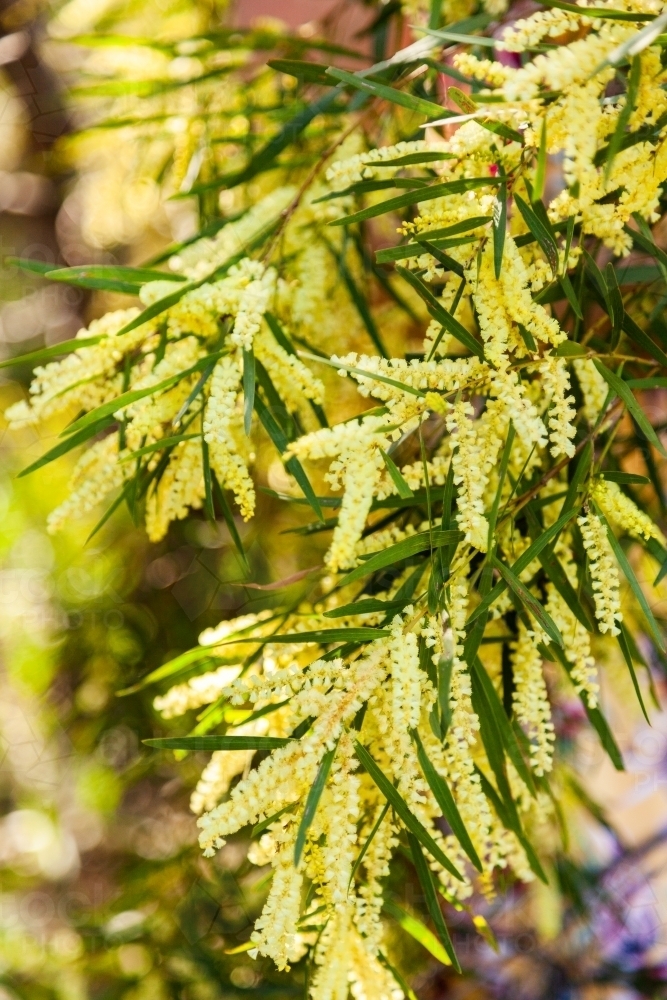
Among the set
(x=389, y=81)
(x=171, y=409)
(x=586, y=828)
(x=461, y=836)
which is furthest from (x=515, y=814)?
(x=586, y=828)

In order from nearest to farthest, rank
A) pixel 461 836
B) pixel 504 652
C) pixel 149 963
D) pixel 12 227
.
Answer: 1. pixel 461 836
2. pixel 504 652
3. pixel 149 963
4. pixel 12 227

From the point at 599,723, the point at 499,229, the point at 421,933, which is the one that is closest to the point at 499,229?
the point at 499,229

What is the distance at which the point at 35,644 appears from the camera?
1.01 meters

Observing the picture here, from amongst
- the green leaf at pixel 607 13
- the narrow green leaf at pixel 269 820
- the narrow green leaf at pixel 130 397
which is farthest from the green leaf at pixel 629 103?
the narrow green leaf at pixel 269 820

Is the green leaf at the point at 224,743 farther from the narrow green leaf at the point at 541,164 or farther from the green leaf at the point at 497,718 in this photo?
the narrow green leaf at the point at 541,164

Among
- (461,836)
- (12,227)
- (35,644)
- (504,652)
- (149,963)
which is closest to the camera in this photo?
(461,836)

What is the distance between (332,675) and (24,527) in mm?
764

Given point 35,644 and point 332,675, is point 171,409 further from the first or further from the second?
point 35,644

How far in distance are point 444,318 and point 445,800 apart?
249 millimetres

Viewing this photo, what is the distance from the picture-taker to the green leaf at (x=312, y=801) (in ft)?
1.07

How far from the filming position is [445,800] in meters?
0.38

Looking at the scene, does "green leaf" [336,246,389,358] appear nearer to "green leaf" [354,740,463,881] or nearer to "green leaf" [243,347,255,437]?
"green leaf" [243,347,255,437]

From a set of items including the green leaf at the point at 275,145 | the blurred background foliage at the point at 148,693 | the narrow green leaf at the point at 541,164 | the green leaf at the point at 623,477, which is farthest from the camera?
the blurred background foliage at the point at 148,693

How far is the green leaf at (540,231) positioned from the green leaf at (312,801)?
271 millimetres
